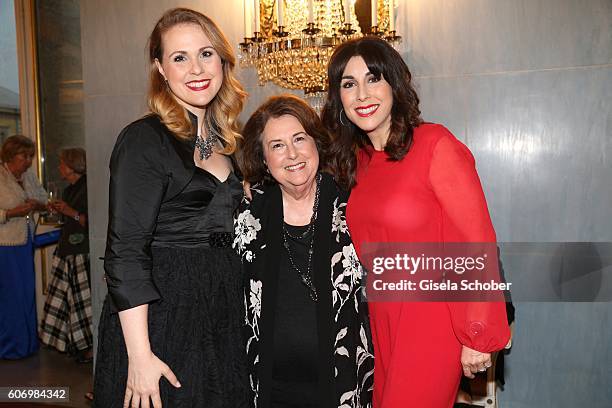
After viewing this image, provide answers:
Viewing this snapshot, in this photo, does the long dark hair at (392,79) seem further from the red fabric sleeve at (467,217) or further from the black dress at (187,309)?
the black dress at (187,309)

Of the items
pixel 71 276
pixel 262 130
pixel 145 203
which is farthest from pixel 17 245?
pixel 145 203

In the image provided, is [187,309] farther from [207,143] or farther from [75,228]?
[75,228]

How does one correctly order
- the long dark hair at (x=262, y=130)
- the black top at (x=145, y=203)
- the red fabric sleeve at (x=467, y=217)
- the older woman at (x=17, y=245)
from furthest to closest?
the older woman at (x=17, y=245) < the long dark hair at (x=262, y=130) < the red fabric sleeve at (x=467, y=217) < the black top at (x=145, y=203)

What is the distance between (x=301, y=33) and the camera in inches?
93.2

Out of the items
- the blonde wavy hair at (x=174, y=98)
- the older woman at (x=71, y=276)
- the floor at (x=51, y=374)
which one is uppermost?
the blonde wavy hair at (x=174, y=98)

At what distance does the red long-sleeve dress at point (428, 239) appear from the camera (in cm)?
166

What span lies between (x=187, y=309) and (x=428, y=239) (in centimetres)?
74

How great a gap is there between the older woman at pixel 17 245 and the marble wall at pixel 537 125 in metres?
2.93

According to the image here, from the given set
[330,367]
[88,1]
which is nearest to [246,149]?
[330,367]

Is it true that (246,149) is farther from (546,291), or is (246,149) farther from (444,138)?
(546,291)

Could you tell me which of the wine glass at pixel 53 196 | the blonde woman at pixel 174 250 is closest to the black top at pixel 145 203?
the blonde woman at pixel 174 250

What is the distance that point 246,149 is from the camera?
1.90m

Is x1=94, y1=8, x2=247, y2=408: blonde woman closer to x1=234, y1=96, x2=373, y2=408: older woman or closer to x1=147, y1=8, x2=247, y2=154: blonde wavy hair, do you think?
x1=147, y1=8, x2=247, y2=154: blonde wavy hair

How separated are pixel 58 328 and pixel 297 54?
3.07 m
